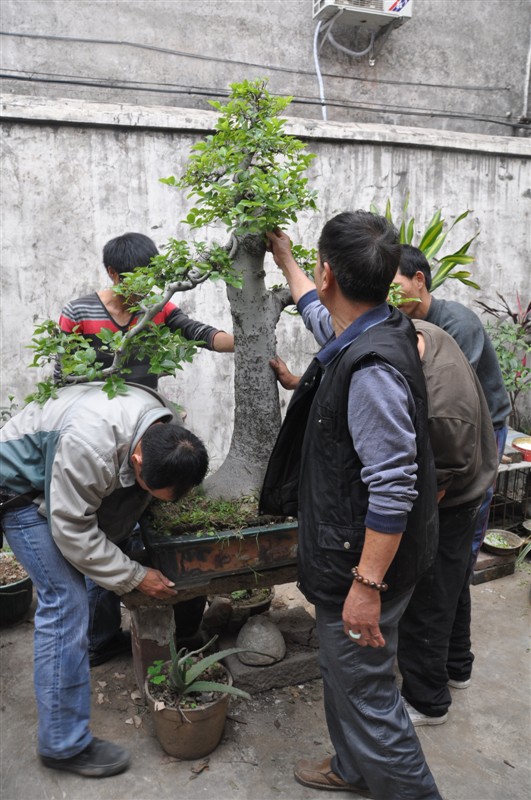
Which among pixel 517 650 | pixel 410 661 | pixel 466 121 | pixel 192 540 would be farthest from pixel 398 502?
pixel 466 121

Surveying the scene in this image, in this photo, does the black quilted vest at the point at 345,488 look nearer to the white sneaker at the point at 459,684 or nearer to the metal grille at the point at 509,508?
the white sneaker at the point at 459,684

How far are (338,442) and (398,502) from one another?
24cm

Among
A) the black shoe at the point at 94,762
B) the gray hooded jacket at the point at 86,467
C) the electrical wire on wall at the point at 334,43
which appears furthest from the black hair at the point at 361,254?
the electrical wire on wall at the point at 334,43

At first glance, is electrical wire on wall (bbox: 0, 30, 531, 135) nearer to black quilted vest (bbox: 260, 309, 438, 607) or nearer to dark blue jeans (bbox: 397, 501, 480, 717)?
black quilted vest (bbox: 260, 309, 438, 607)

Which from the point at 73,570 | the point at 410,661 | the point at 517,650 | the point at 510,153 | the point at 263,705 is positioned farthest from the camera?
the point at 510,153

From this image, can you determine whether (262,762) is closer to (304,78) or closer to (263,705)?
(263,705)

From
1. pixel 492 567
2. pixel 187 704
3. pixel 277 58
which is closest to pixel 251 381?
pixel 187 704

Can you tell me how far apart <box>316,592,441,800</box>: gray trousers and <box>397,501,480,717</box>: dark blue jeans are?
1.67 ft

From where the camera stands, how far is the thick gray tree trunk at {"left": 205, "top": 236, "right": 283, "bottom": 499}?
262 cm

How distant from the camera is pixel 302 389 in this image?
207cm

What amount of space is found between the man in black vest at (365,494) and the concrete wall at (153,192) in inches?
91.7

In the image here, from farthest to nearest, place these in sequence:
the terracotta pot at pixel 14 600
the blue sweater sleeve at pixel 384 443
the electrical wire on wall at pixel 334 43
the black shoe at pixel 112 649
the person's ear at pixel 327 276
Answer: the electrical wire on wall at pixel 334 43, the terracotta pot at pixel 14 600, the black shoe at pixel 112 649, the person's ear at pixel 327 276, the blue sweater sleeve at pixel 384 443

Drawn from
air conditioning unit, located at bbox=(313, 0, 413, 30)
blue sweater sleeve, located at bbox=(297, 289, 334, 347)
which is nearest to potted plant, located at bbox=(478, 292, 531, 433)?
air conditioning unit, located at bbox=(313, 0, 413, 30)

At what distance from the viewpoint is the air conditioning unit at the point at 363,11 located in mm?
4988
